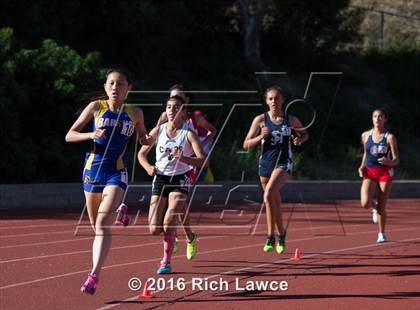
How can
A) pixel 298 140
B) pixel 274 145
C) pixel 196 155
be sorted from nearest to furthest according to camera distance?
pixel 196 155
pixel 298 140
pixel 274 145

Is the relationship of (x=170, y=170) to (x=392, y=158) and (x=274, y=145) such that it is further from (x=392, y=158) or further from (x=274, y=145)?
(x=392, y=158)

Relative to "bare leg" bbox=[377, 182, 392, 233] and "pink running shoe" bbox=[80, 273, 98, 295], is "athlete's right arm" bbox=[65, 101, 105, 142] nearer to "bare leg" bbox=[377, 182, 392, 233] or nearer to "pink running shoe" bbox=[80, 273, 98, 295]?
"pink running shoe" bbox=[80, 273, 98, 295]

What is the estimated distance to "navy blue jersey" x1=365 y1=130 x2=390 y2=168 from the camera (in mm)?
13789

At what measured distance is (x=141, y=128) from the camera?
9.09 metres

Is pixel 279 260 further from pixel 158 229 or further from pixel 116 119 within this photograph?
pixel 116 119

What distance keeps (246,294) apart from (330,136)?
26.6m

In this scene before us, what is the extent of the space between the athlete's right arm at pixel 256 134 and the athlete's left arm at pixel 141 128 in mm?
2540

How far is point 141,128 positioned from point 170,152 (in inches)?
41.1

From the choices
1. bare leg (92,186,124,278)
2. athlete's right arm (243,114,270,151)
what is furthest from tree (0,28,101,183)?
bare leg (92,186,124,278)

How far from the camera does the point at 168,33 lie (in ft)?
108

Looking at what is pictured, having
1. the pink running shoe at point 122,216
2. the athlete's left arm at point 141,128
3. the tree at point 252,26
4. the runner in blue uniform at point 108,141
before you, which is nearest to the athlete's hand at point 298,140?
the athlete's left arm at point 141,128

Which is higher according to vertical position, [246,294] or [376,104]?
[376,104]

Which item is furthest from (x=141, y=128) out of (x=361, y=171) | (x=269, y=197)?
(x=361, y=171)

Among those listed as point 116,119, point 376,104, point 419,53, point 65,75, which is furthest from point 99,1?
point 116,119
